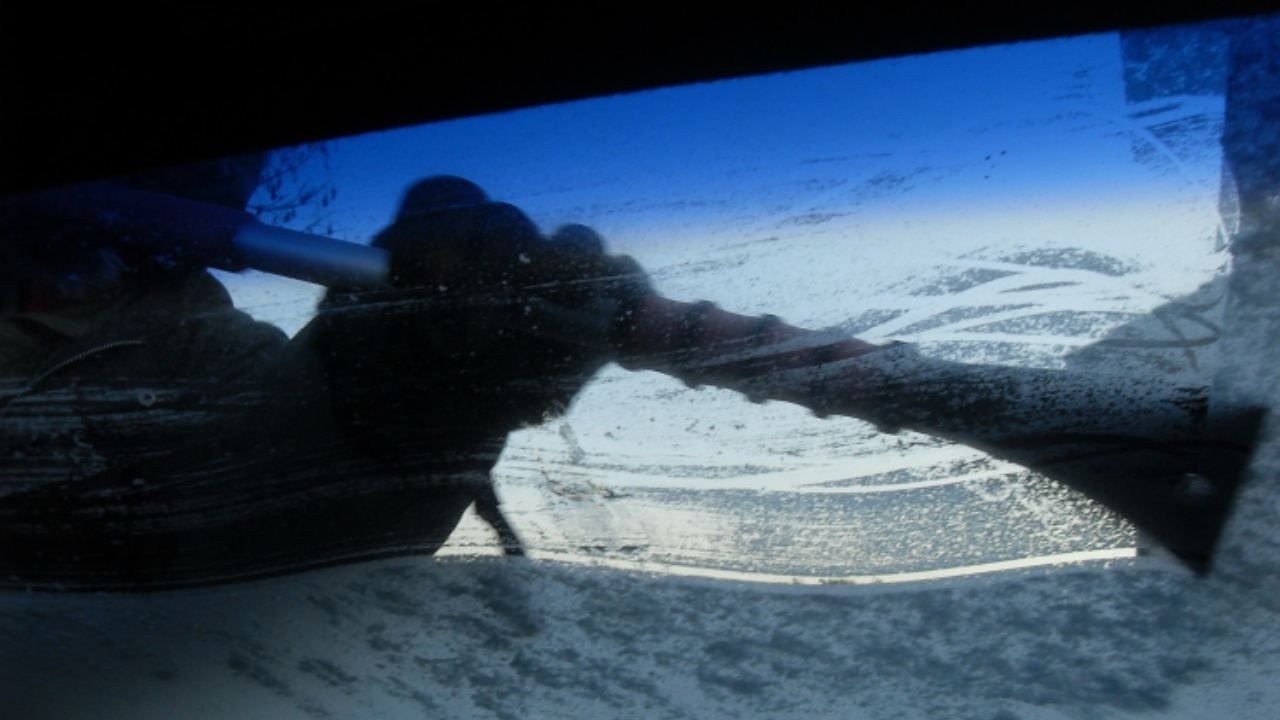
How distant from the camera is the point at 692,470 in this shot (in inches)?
70.4

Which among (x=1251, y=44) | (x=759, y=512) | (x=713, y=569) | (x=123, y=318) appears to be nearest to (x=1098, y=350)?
(x=1251, y=44)

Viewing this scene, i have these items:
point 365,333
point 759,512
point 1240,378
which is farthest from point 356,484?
point 1240,378

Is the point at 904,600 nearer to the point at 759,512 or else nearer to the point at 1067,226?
the point at 759,512

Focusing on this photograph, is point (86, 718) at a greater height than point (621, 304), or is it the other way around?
point (621, 304)

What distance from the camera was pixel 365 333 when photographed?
5.91 feet

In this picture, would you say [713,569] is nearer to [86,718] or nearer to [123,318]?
[123,318]

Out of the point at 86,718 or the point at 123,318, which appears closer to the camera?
the point at 123,318

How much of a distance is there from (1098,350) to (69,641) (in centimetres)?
216

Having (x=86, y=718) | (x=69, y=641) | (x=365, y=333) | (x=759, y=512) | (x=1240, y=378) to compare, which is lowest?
(x=86, y=718)

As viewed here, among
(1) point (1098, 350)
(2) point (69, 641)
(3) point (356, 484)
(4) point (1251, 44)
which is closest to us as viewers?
(4) point (1251, 44)

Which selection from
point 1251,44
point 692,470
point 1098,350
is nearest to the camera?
point 1251,44

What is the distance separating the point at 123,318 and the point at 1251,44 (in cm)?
200

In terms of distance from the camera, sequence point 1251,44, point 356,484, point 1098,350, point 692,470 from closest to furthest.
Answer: point 1251,44 < point 1098,350 < point 692,470 < point 356,484

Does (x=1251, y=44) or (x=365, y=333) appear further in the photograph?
(x=365, y=333)
